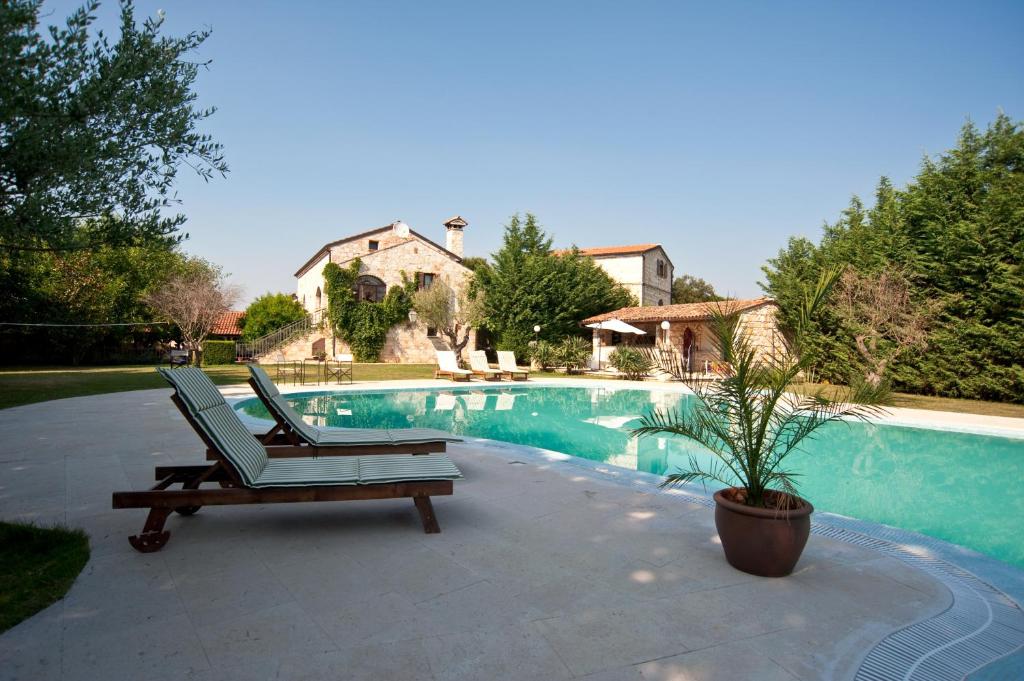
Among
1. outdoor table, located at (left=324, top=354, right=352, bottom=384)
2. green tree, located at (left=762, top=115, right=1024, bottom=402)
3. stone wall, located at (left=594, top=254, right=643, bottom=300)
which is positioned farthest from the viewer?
stone wall, located at (left=594, top=254, right=643, bottom=300)

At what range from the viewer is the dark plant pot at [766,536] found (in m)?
3.21

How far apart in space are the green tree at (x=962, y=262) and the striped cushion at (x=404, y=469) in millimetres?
14194

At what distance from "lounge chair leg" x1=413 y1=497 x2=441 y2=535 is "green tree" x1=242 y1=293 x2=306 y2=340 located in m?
28.8

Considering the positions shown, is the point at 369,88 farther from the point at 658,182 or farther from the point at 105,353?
the point at 105,353

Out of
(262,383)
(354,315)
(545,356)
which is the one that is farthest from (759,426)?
(354,315)

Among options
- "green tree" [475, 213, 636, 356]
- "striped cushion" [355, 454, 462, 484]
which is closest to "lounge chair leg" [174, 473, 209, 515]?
"striped cushion" [355, 454, 462, 484]

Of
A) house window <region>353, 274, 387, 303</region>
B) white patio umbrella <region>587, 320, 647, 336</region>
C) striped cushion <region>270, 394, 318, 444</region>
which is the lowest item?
striped cushion <region>270, 394, 318, 444</region>

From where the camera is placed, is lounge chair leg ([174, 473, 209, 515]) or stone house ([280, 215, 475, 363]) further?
stone house ([280, 215, 475, 363])

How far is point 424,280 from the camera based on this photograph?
30.2 m

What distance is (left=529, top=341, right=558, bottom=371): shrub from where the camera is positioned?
25.4 meters

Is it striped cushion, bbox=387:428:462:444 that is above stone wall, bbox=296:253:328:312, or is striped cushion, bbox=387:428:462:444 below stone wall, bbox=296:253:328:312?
below

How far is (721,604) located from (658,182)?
20.1 metres

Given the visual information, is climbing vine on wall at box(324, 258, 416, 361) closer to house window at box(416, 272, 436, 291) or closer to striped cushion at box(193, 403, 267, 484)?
house window at box(416, 272, 436, 291)

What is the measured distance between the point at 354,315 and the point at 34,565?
25331 mm
